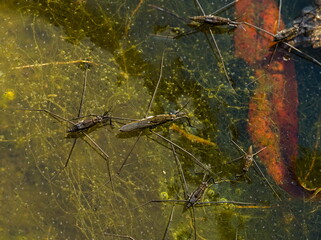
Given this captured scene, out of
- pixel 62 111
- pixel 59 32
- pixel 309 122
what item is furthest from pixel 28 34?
pixel 309 122

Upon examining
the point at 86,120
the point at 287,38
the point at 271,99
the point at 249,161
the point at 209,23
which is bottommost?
the point at 249,161

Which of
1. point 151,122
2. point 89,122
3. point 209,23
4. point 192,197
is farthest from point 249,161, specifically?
point 89,122

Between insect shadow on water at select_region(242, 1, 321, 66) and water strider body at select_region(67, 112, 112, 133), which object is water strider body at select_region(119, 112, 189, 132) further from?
insect shadow on water at select_region(242, 1, 321, 66)

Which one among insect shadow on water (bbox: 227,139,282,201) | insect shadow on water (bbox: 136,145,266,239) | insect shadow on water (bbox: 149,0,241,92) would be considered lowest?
insect shadow on water (bbox: 136,145,266,239)

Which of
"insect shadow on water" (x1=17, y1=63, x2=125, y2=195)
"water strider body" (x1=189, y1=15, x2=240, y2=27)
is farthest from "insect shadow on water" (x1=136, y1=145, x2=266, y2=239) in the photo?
"water strider body" (x1=189, y1=15, x2=240, y2=27)

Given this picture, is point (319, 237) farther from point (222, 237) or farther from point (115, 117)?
point (115, 117)

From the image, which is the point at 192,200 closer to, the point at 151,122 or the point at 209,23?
the point at 151,122

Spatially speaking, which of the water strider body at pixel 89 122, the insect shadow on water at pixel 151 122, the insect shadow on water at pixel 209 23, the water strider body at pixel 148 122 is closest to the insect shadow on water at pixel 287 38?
the insect shadow on water at pixel 209 23
